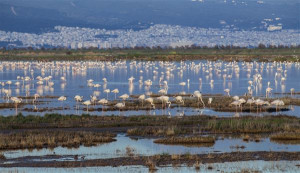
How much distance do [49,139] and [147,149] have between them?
11.3 ft

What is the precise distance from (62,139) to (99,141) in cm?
133

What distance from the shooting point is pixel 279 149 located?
72.2 ft

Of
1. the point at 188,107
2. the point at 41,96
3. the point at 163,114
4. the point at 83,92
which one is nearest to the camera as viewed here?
the point at 163,114

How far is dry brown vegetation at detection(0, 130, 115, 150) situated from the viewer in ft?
73.7

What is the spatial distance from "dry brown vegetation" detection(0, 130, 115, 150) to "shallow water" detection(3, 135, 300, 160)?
0.47m

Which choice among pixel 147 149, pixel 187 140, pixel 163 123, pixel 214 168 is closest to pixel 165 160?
pixel 214 168

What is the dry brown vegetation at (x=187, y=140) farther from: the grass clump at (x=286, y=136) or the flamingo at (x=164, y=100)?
the flamingo at (x=164, y=100)

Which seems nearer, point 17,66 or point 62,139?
point 62,139

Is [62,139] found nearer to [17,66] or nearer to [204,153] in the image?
[204,153]

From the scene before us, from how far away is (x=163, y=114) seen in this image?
103ft

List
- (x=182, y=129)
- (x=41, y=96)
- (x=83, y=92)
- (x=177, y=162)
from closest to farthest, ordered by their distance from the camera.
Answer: (x=177, y=162) → (x=182, y=129) → (x=41, y=96) → (x=83, y=92)

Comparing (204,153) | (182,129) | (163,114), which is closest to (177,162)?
(204,153)

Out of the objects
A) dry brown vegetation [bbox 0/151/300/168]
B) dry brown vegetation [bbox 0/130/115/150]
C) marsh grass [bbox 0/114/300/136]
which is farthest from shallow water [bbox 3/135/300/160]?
marsh grass [bbox 0/114/300/136]

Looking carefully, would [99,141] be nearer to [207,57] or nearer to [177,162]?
[177,162]
